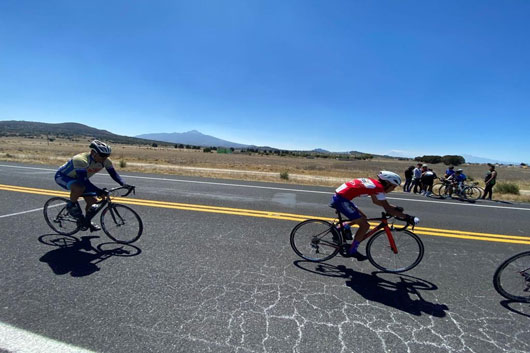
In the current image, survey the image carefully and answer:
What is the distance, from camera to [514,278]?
3441 millimetres

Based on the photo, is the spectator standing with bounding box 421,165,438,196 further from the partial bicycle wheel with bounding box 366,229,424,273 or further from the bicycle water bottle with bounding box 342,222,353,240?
the bicycle water bottle with bounding box 342,222,353,240

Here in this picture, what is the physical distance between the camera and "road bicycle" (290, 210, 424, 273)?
13.5 ft

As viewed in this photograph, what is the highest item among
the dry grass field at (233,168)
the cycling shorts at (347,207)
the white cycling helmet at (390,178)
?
the white cycling helmet at (390,178)

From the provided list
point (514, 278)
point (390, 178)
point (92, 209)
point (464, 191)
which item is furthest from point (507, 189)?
point (92, 209)

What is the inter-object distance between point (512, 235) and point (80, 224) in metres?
9.99

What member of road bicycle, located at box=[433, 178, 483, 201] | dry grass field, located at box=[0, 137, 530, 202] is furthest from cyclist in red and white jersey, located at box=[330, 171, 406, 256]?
dry grass field, located at box=[0, 137, 530, 202]

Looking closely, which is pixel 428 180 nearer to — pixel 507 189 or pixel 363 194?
pixel 507 189

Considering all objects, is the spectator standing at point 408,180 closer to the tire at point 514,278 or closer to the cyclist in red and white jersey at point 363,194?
the tire at point 514,278

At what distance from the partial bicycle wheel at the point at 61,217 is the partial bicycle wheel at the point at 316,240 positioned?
14.1 feet

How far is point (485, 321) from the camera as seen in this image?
292 cm

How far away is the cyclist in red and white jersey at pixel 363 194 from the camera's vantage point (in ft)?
12.6

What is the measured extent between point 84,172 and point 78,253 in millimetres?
1396

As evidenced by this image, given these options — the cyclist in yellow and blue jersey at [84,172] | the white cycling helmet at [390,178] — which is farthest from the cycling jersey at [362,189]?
the cyclist in yellow and blue jersey at [84,172]

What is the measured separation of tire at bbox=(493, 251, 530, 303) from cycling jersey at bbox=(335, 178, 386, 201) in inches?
75.0
